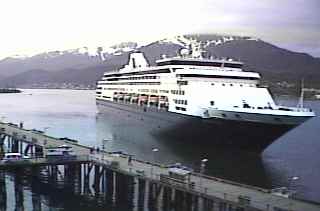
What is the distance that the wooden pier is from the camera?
52.4ft

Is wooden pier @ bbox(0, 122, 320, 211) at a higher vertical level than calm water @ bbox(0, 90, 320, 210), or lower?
higher

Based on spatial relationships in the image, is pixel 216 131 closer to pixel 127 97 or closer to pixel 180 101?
pixel 180 101

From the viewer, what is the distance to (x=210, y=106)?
1217 inches

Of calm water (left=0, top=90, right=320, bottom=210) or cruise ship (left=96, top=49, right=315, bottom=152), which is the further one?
cruise ship (left=96, top=49, right=315, bottom=152)

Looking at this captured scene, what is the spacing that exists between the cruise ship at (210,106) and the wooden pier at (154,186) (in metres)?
8.10

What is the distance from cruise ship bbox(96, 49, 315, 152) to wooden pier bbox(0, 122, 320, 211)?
26.6ft

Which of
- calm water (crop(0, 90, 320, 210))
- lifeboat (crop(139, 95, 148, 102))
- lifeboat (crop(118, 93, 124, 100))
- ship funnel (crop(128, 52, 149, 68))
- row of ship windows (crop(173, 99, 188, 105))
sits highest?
ship funnel (crop(128, 52, 149, 68))

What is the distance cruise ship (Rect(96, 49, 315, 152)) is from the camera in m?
29.1

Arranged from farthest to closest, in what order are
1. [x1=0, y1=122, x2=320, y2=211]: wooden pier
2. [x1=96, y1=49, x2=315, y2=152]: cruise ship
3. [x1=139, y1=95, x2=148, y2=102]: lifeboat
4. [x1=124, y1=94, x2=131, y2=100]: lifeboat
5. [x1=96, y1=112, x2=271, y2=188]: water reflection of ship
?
1. [x1=124, y1=94, x2=131, y2=100]: lifeboat
2. [x1=139, y1=95, x2=148, y2=102]: lifeboat
3. [x1=96, y1=49, x2=315, y2=152]: cruise ship
4. [x1=96, y1=112, x2=271, y2=188]: water reflection of ship
5. [x1=0, y1=122, x2=320, y2=211]: wooden pier

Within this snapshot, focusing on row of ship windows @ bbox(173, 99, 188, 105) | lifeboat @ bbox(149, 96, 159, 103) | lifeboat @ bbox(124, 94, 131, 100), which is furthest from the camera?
lifeboat @ bbox(124, 94, 131, 100)

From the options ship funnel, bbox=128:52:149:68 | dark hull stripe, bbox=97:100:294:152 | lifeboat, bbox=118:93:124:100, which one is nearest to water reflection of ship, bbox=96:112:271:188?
dark hull stripe, bbox=97:100:294:152

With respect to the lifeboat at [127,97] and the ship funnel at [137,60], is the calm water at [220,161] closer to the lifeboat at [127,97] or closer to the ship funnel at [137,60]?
the lifeboat at [127,97]

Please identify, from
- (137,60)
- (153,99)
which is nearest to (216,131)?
(153,99)

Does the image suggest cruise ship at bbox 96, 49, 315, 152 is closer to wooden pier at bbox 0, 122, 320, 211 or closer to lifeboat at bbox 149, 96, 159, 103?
lifeboat at bbox 149, 96, 159, 103
